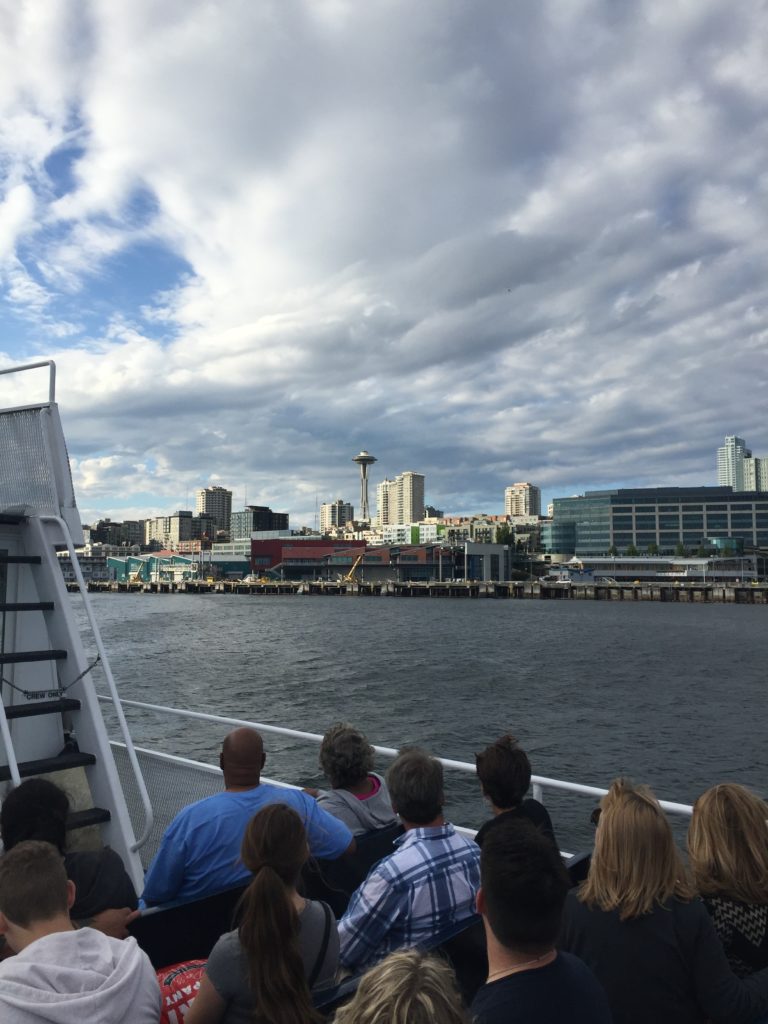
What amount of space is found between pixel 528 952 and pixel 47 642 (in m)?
4.29

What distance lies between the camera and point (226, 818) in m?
3.49

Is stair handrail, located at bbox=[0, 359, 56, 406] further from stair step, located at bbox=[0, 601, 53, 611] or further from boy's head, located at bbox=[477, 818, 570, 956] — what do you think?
boy's head, located at bbox=[477, 818, 570, 956]

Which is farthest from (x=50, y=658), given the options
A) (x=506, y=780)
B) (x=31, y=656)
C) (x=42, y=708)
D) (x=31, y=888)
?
(x=506, y=780)

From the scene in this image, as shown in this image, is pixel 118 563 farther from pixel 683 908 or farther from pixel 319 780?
pixel 683 908

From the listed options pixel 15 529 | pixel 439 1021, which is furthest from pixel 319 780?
pixel 439 1021

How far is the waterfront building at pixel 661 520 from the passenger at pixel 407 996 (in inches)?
6733

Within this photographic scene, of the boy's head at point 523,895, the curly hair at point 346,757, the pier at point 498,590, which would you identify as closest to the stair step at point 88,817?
the curly hair at point 346,757

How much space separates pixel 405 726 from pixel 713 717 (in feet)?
35.9

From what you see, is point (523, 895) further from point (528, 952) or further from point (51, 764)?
point (51, 764)

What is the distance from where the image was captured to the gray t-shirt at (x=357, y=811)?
163 inches

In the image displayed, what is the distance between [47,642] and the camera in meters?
5.34

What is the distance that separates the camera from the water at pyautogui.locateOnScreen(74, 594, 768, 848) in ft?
62.3

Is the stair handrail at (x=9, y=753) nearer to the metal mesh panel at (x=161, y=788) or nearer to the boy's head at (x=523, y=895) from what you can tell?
the metal mesh panel at (x=161, y=788)

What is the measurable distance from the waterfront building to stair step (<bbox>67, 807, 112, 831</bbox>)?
169 meters
